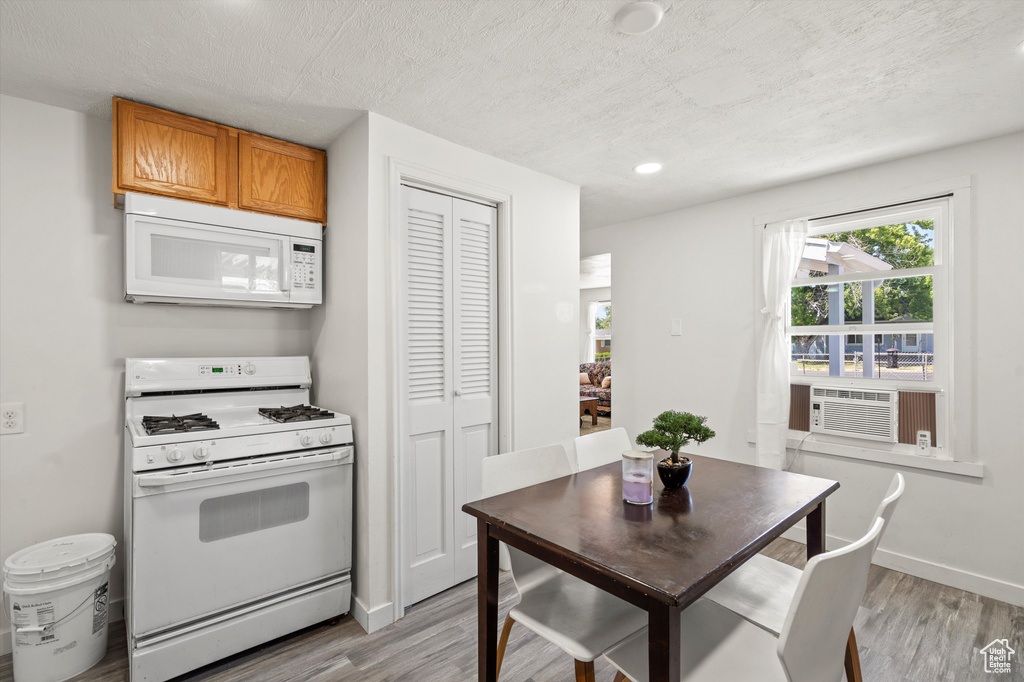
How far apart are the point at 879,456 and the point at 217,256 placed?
150 inches

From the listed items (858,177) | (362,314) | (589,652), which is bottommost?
(589,652)

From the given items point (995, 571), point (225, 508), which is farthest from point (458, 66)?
point (995, 571)

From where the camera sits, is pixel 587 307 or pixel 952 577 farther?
pixel 587 307

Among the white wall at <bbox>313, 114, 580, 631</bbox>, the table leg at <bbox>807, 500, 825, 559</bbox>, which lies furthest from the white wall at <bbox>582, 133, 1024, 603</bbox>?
the white wall at <bbox>313, 114, 580, 631</bbox>

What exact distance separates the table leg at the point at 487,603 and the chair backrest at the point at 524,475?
19 centimetres

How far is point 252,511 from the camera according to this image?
202 cm

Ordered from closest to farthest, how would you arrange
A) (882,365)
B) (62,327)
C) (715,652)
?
(715,652), (62,327), (882,365)

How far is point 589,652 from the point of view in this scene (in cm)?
133

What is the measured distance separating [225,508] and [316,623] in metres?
0.70

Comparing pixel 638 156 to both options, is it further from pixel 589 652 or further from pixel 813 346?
pixel 589 652

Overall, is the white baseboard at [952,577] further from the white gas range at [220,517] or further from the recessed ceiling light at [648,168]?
the white gas range at [220,517]

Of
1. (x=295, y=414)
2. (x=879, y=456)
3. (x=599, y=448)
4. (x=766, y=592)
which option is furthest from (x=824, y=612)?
(x=879, y=456)

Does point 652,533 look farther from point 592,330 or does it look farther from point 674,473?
point 592,330

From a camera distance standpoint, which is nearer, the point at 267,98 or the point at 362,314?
the point at 267,98
